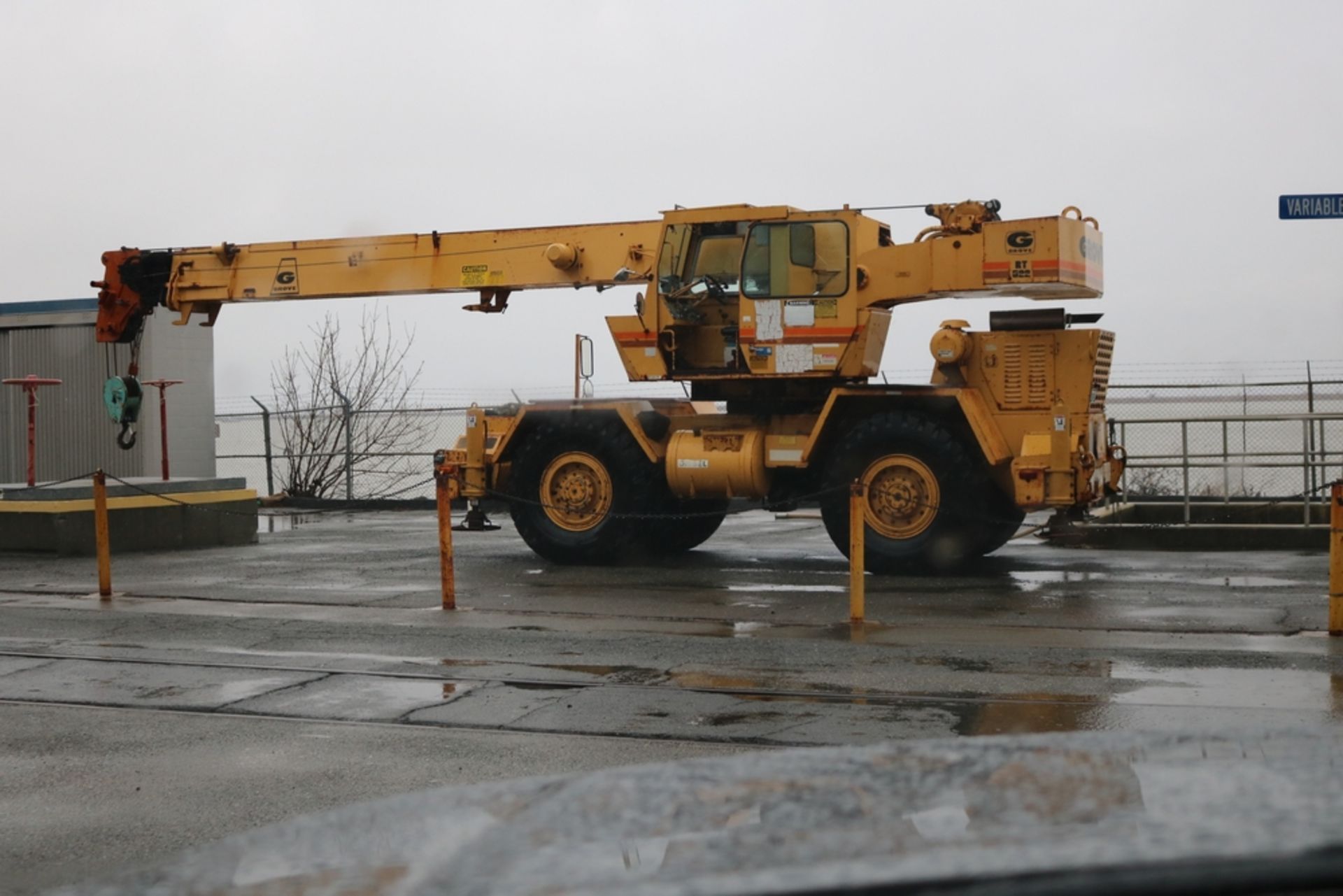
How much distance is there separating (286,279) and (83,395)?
8.47 metres

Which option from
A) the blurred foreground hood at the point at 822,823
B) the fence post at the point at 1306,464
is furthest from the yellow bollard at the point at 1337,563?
the blurred foreground hood at the point at 822,823

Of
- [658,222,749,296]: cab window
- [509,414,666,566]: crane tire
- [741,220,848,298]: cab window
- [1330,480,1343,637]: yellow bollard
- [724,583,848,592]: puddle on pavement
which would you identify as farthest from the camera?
[509,414,666,566]: crane tire

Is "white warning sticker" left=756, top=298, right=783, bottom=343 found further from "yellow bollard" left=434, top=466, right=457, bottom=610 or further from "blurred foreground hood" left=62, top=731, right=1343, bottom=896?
"blurred foreground hood" left=62, top=731, right=1343, bottom=896

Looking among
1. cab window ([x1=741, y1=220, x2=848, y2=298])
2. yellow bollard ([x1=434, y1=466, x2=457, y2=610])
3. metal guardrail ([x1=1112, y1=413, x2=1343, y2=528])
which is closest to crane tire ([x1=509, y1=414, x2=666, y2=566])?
cab window ([x1=741, y1=220, x2=848, y2=298])

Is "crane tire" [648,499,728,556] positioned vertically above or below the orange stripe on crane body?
below

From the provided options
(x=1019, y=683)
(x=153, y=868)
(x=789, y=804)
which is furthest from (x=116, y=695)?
(x=789, y=804)

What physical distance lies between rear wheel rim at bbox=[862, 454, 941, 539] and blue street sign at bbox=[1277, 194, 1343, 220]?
12.3 feet

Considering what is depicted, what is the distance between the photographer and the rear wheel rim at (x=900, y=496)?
13930 mm

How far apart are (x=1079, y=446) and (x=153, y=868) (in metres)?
12.0

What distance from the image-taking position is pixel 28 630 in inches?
438

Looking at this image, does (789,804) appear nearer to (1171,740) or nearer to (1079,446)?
(1171,740)

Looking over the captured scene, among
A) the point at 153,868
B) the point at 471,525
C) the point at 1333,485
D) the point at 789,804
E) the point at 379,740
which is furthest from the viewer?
the point at 471,525

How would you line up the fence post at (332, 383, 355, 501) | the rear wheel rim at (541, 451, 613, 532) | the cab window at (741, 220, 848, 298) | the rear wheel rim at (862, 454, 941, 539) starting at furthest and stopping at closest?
the fence post at (332, 383, 355, 501) < the rear wheel rim at (541, 451, 613, 532) < the cab window at (741, 220, 848, 298) < the rear wheel rim at (862, 454, 941, 539)

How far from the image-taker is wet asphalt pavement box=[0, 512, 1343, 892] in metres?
6.65
